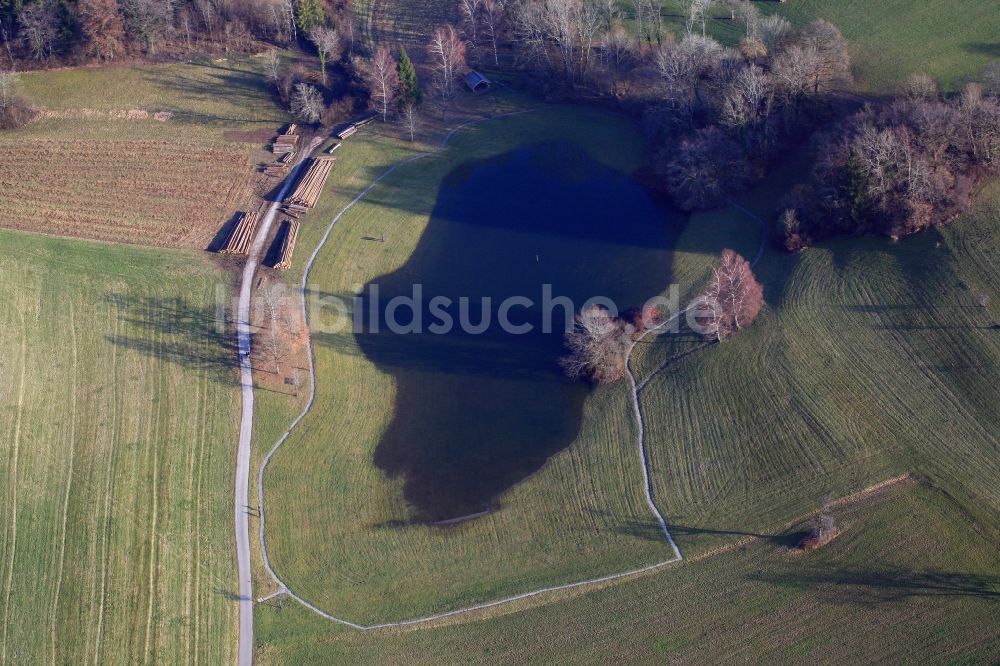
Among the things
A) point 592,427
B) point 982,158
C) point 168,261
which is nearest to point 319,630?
point 592,427

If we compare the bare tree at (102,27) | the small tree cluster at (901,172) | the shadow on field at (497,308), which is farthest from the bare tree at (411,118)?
the small tree cluster at (901,172)

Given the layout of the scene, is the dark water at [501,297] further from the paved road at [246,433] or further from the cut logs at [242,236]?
the cut logs at [242,236]

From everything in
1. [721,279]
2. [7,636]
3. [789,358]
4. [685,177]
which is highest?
[685,177]

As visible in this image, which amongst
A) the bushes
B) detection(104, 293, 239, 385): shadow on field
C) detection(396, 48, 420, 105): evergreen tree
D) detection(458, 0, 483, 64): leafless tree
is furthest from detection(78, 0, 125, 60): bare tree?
detection(458, 0, 483, 64): leafless tree

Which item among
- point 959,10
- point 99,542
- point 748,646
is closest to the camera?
point 748,646

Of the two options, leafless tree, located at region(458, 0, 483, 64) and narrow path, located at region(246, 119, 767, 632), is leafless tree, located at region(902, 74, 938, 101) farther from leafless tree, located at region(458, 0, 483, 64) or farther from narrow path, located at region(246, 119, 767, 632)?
leafless tree, located at region(458, 0, 483, 64)

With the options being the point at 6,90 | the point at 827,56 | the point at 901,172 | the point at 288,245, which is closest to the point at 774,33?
the point at 827,56

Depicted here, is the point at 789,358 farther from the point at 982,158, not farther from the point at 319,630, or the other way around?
the point at 319,630

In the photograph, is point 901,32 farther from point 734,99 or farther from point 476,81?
point 476,81

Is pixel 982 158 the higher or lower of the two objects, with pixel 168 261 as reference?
higher
